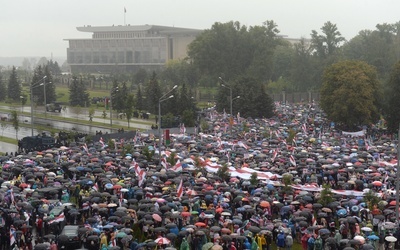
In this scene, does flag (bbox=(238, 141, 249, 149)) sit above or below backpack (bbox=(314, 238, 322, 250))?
above

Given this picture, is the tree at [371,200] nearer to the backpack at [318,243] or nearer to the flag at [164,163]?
the backpack at [318,243]

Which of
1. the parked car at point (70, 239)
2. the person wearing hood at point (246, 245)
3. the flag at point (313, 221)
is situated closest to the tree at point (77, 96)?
the parked car at point (70, 239)

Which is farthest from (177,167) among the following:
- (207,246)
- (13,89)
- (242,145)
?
(13,89)

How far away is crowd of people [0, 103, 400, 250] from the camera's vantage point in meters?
22.2

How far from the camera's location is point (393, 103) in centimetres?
5516

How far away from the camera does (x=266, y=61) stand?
90438 millimetres

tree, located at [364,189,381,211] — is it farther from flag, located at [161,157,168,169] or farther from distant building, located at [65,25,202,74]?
distant building, located at [65,25,202,74]

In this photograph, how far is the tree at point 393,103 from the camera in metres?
54.5

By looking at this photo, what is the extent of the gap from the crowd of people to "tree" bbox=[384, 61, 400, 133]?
14.5 m

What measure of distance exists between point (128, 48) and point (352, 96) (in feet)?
356

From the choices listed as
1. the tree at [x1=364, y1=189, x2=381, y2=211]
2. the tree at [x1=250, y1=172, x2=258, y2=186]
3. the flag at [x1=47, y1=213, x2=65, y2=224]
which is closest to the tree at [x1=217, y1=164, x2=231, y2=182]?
the tree at [x1=250, y1=172, x2=258, y2=186]

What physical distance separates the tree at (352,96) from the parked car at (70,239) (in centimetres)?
3748

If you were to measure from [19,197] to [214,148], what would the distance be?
16658 millimetres

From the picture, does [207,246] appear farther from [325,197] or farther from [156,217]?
[325,197]
